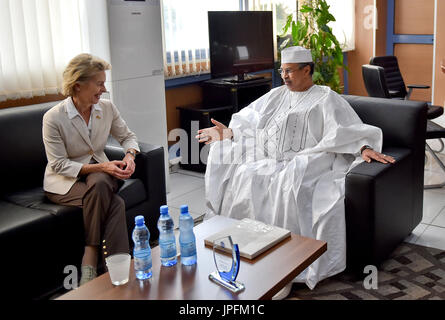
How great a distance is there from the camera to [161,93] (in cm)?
418

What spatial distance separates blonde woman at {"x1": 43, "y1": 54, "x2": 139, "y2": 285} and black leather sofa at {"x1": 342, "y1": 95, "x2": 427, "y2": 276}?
124 centimetres

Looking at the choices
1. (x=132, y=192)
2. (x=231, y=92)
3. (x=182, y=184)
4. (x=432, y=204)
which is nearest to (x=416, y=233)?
(x=432, y=204)

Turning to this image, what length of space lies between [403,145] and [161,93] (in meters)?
2.02

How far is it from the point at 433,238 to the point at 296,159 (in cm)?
108

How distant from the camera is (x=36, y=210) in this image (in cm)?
265

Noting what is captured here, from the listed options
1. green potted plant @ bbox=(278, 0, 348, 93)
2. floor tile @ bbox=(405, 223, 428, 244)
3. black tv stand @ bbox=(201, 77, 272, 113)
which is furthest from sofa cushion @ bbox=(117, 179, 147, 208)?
green potted plant @ bbox=(278, 0, 348, 93)

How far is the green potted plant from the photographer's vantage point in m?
5.47

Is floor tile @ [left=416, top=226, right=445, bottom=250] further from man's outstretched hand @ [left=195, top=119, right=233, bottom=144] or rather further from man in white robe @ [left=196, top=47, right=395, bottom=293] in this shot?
man's outstretched hand @ [left=195, top=119, right=233, bottom=144]

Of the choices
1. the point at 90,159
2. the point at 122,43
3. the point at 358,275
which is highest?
the point at 122,43

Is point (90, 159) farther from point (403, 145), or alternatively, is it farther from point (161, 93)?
point (403, 145)

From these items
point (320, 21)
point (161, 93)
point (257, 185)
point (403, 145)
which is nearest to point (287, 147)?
point (257, 185)

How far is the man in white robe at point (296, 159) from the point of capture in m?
2.68

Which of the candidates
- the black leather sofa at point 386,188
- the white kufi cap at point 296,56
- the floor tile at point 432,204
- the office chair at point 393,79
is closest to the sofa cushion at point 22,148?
the white kufi cap at point 296,56
